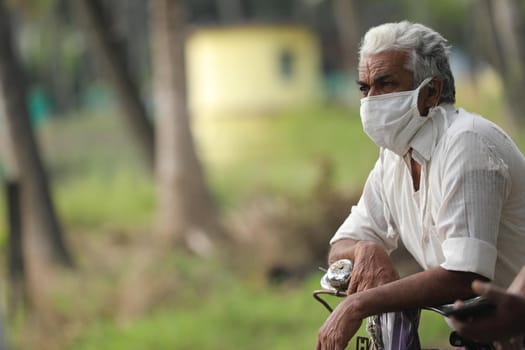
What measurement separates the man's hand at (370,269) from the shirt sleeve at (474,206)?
1.05 ft

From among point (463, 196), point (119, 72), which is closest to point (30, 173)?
point (119, 72)

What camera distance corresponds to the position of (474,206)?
319cm

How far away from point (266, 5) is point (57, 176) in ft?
78.7

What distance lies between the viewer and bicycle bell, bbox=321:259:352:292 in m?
3.61

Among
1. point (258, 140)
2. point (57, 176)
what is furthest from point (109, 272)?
point (258, 140)

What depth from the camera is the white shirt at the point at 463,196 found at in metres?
3.18

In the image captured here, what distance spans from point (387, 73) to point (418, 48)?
0.12 metres

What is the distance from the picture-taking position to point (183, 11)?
45.2 ft

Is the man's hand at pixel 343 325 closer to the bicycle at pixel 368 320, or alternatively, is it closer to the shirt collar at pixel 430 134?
the bicycle at pixel 368 320

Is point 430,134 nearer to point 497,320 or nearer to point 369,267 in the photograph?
point 369,267

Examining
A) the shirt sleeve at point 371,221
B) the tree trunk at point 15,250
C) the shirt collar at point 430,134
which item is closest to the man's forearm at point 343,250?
the shirt sleeve at point 371,221

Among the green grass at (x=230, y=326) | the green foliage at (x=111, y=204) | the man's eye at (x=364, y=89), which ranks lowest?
the green foliage at (x=111, y=204)

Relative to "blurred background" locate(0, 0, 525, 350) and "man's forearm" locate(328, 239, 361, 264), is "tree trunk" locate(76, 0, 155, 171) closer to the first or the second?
Result: "blurred background" locate(0, 0, 525, 350)

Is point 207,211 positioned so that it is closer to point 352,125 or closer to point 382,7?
point 352,125
